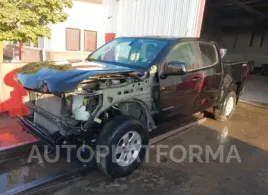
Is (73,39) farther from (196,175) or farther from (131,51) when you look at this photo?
(196,175)

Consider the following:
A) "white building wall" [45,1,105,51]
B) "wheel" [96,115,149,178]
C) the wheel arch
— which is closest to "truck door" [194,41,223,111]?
the wheel arch

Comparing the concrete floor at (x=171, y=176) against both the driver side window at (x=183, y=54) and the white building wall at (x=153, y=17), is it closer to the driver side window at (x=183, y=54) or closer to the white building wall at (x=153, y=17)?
the driver side window at (x=183, y=54)

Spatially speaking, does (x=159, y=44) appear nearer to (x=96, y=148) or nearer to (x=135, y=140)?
(x=135, y=140)

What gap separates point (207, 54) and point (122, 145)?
2.69 m

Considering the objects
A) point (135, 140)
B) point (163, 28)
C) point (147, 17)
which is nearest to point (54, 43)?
point (147, 17)

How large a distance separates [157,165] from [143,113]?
82cm

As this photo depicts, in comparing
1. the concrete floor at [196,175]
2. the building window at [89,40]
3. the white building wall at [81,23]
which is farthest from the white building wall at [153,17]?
the concrete floor at [196,175]

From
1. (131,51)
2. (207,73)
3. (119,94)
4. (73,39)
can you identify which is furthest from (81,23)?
(119,94)

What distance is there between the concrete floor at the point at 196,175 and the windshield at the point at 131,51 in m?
1.56

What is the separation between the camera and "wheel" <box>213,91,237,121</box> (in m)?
5.71

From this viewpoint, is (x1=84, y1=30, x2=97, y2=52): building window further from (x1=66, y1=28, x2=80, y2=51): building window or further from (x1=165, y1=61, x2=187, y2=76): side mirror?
(x1=165, y1=61, x2=187, y2=76): side mirror

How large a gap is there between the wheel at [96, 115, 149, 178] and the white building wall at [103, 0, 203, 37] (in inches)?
205

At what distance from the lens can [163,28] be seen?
845 centimetres

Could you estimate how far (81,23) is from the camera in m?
12.0
